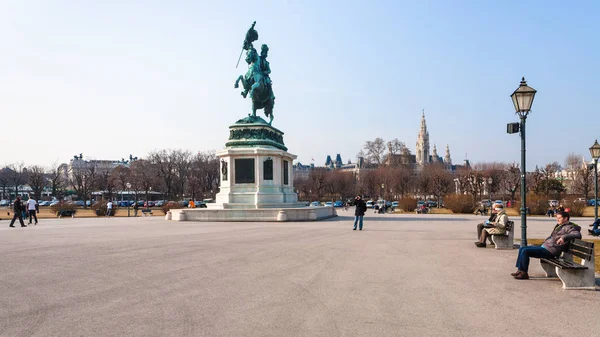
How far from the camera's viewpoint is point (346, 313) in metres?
6.82

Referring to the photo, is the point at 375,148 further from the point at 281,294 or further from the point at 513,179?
the point at 281,294

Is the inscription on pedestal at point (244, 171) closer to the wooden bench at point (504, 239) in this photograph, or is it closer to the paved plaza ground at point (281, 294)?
the paved plaza ground at point (281, 294)

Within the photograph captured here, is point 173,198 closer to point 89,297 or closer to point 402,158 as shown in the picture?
point 402,158

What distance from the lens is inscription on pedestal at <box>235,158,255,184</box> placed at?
30906 mm

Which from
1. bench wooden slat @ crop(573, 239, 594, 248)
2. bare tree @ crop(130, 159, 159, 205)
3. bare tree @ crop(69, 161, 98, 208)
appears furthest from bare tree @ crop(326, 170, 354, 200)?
bench wooden slat @ crop(573, 239, 594, 248)

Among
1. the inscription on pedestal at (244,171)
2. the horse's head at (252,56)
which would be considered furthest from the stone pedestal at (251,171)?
the horse's head at (252,56)

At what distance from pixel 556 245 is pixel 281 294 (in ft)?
17.5

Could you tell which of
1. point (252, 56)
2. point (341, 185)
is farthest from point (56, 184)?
point (252, 56)

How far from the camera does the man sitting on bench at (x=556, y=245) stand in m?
8.87


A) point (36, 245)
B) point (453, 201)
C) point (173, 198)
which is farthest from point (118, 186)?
point (36, 245)

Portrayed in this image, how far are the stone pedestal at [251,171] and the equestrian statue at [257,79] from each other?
2709 mm

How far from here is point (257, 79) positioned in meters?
34.4

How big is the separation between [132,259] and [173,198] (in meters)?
85.3

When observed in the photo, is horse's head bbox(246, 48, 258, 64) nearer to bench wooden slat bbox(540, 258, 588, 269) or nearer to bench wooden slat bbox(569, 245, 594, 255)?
bench wooden slat bbox(540, 258, 588, 269)
